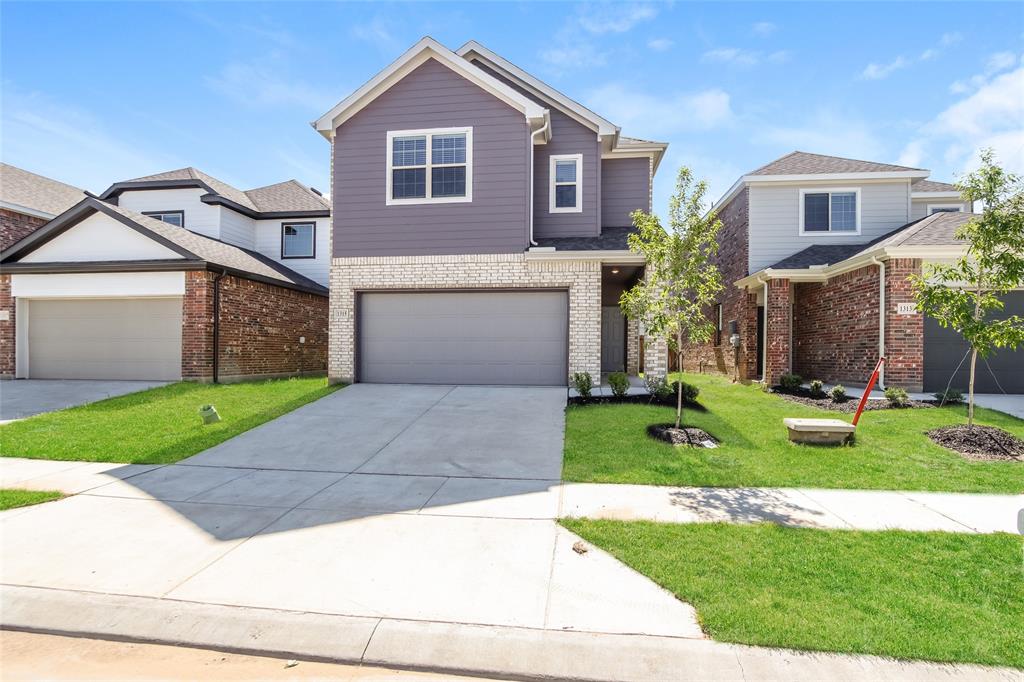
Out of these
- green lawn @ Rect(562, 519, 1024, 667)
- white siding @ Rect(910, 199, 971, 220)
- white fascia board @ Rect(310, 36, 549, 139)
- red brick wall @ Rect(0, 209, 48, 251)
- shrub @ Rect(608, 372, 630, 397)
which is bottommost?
green lawn @ Rect(562, 519, 1024, 667)

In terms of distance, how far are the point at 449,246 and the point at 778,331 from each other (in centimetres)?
970

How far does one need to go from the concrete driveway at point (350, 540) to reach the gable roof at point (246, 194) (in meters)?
14.4

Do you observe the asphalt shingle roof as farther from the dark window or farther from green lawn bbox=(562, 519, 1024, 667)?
green lawn bbox=(562, 519, 1024, 667)

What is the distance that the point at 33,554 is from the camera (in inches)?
170

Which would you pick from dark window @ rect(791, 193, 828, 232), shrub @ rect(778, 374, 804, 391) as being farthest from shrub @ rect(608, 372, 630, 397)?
dark window @ rect(791, 193, 828, 232)

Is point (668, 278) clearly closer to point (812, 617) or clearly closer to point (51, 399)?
point (812, 617)

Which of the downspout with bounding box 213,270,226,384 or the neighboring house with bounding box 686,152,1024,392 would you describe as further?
the downspout with bounding box 213,270,226,384

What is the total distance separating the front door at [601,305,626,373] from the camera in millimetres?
16844

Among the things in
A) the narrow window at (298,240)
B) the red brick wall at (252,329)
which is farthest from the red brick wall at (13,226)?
the red brick wall at (252,329)

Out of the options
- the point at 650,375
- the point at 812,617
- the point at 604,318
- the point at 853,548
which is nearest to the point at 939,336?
the point at 650,375

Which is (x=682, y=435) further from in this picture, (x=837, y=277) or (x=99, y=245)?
(x=99, y=245)

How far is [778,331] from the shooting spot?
1453cm

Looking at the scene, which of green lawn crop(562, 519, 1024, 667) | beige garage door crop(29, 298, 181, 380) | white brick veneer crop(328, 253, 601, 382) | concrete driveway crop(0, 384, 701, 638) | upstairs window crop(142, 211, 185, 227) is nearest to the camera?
green lawn crop(562, 519, 1024, 667)

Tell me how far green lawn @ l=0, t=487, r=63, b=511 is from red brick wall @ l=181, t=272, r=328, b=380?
803 centimetres
